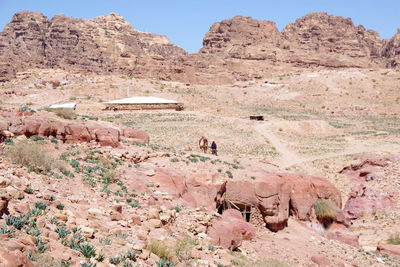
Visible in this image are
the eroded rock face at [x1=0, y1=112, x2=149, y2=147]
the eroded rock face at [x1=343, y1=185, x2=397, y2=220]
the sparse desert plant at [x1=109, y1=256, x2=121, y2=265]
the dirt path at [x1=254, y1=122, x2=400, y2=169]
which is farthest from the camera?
the dirt path at [x1=254, y1=122, x2=400, y2=169]

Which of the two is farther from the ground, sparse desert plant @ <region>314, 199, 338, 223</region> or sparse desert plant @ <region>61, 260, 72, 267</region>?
sparse desert plant @ <region>61, 260, 72, 267</region>

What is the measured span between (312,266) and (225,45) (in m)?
90.4

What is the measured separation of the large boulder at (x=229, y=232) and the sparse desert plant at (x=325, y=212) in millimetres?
5000

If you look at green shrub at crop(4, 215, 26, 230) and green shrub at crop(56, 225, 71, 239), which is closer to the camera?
green shrub at crop(4, 215, 26, 230)

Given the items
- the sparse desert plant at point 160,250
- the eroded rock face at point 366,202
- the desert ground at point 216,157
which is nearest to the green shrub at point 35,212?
the desert ground at point 216,157

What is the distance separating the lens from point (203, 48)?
101 metres

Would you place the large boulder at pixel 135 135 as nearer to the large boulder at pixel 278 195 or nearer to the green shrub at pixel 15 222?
the large boulder at pixel 278 195

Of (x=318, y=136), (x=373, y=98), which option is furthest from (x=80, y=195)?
(x=373, y=98)

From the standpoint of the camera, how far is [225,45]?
9631 centimetres

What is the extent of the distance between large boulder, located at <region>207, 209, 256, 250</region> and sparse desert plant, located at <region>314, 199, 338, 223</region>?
5.00 metres

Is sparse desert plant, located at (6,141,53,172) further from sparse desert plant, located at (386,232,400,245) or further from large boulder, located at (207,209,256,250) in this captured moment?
sparse desert plant, located at (386,232,400,245)

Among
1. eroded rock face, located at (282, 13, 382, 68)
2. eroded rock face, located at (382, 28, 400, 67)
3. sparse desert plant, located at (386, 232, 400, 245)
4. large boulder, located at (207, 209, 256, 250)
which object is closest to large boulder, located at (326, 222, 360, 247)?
sparse desert plant, located at (386, 232, 400, 245)

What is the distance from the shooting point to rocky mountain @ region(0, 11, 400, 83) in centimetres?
7394

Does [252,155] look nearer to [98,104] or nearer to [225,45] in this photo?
[98,104]
